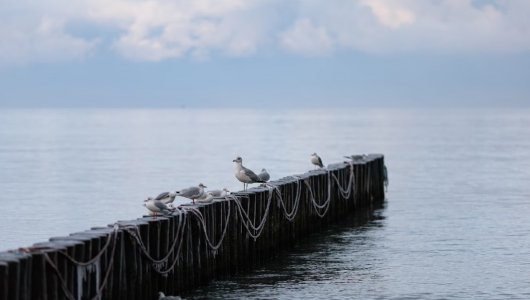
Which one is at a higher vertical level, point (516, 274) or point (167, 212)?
point (167, 212)

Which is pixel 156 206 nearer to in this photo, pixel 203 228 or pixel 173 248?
pixel 173 248

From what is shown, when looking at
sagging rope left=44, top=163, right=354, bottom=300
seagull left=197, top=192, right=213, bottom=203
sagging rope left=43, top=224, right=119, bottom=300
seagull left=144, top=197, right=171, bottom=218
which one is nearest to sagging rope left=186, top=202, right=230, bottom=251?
sagging rope left=44, top=163, right=354, bottom=300

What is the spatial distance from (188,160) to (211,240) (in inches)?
2172

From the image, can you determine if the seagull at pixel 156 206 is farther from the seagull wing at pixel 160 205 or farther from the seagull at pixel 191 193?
the seagull at pixel 191 193

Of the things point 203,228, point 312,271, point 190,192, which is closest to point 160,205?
point 203,228

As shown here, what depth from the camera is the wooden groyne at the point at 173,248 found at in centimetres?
1395

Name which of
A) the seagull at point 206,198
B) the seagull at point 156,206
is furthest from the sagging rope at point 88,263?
the seagull at point 206,198

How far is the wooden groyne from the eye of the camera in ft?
45.8

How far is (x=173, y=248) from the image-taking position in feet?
59.7

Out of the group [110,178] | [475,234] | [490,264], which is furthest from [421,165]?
[490,264]

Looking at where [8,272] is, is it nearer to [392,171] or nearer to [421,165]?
[392,171]

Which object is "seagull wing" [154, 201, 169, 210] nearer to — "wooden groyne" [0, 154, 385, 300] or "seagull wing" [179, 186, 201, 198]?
"wooden groyne" [0, 154, 385, 300]

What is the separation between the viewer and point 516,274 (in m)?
22.5

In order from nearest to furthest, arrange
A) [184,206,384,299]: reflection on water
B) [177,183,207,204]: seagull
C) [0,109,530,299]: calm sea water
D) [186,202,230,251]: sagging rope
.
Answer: [186,202,230,251]: sagging rope
[184,206,384,299]: reflection on water
[177,183,207,204]: seagull
[0,109,530,299]: calm sea water
